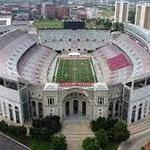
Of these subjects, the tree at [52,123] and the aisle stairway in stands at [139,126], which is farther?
the aisle stairway in stands at [139,126]

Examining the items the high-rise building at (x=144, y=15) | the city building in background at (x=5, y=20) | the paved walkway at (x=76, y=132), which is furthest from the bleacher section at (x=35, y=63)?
the high-rise building at (x=144, y=15)

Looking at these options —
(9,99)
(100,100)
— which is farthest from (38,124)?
(100,100)

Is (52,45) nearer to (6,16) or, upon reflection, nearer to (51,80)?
(51,80)

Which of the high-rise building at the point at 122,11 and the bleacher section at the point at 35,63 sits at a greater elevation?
the high-rise building at the point at 122,11

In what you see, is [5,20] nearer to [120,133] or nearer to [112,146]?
[120,133]

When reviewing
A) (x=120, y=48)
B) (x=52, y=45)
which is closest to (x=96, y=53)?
(x=120, y=48)

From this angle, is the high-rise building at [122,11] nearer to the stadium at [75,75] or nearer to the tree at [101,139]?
the stadium at [75,75]

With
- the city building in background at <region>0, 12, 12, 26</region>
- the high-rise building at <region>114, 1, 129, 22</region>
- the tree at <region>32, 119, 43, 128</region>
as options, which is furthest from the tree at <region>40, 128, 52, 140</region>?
the high-rise building at <region>114, 1, 129, 22</region>
